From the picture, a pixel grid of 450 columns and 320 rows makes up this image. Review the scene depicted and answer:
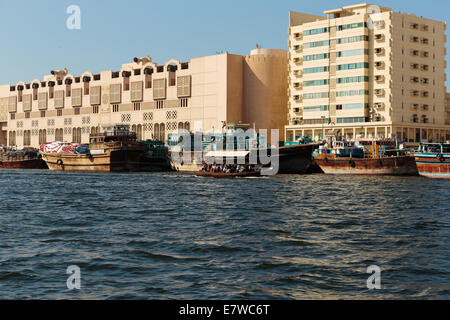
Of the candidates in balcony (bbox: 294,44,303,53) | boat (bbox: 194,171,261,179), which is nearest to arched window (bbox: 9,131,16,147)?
balcony (bbox: 294,44,303,53)

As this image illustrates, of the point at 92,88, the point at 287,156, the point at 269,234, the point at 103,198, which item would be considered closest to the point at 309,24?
the point at 287,156

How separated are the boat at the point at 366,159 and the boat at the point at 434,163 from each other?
313cm

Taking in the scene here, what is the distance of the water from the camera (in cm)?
1638

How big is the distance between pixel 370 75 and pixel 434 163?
43.8 metres

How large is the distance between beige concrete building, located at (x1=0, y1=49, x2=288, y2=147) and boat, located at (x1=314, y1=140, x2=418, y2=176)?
36374 mm

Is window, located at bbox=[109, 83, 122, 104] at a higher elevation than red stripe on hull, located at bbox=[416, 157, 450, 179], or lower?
higher

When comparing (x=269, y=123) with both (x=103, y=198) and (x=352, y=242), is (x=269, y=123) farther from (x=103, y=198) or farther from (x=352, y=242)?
(x=352, y=242)

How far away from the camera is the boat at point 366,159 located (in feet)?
254

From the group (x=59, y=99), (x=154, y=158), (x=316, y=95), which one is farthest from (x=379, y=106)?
(x=59, y=99)

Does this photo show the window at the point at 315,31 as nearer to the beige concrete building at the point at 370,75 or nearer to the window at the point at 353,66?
the beige concrete building at the point at 370,75

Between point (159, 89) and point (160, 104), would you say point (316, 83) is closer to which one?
point (159, 89)

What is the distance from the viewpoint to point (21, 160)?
Result: 124 meters

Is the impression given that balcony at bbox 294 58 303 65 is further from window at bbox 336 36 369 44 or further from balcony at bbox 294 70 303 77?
window at bbox 336 36 369 44

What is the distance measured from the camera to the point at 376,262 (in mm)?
19797
